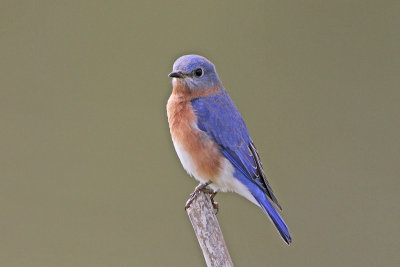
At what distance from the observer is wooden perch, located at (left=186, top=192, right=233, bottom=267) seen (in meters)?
2.93

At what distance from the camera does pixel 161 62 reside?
6270 mm

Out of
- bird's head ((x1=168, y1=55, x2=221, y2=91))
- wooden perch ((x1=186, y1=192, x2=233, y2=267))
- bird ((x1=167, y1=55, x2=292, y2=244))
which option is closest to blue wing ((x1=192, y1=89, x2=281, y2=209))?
bird ((x1=167, y1=55, x2=292, y2=244))

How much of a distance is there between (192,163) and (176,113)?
1.03 ft

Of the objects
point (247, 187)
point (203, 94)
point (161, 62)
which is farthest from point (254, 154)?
point (161, 62)

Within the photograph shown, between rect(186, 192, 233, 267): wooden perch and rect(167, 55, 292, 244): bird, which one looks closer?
rect(186, 192, 233, 267): wooden perch

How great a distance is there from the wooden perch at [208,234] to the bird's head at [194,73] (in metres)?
0.71

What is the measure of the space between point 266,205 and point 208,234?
54cm

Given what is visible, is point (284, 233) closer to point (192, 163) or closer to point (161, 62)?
point (192, 163)

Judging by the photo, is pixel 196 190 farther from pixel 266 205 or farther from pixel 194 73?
pixel 194 73

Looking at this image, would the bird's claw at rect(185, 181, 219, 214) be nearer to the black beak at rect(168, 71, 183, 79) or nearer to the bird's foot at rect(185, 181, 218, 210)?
the bird's foot at rect(185, 181, 218, 210)

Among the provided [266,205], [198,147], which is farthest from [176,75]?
[266,205]

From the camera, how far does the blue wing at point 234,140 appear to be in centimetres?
350

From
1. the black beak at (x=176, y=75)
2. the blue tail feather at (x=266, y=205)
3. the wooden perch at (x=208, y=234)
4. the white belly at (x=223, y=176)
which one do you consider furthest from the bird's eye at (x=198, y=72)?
the wooden perch at (x=208, y=234)

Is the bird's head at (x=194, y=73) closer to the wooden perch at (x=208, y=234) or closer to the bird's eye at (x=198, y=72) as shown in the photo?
the bird's eye at (x=198, y=72)
